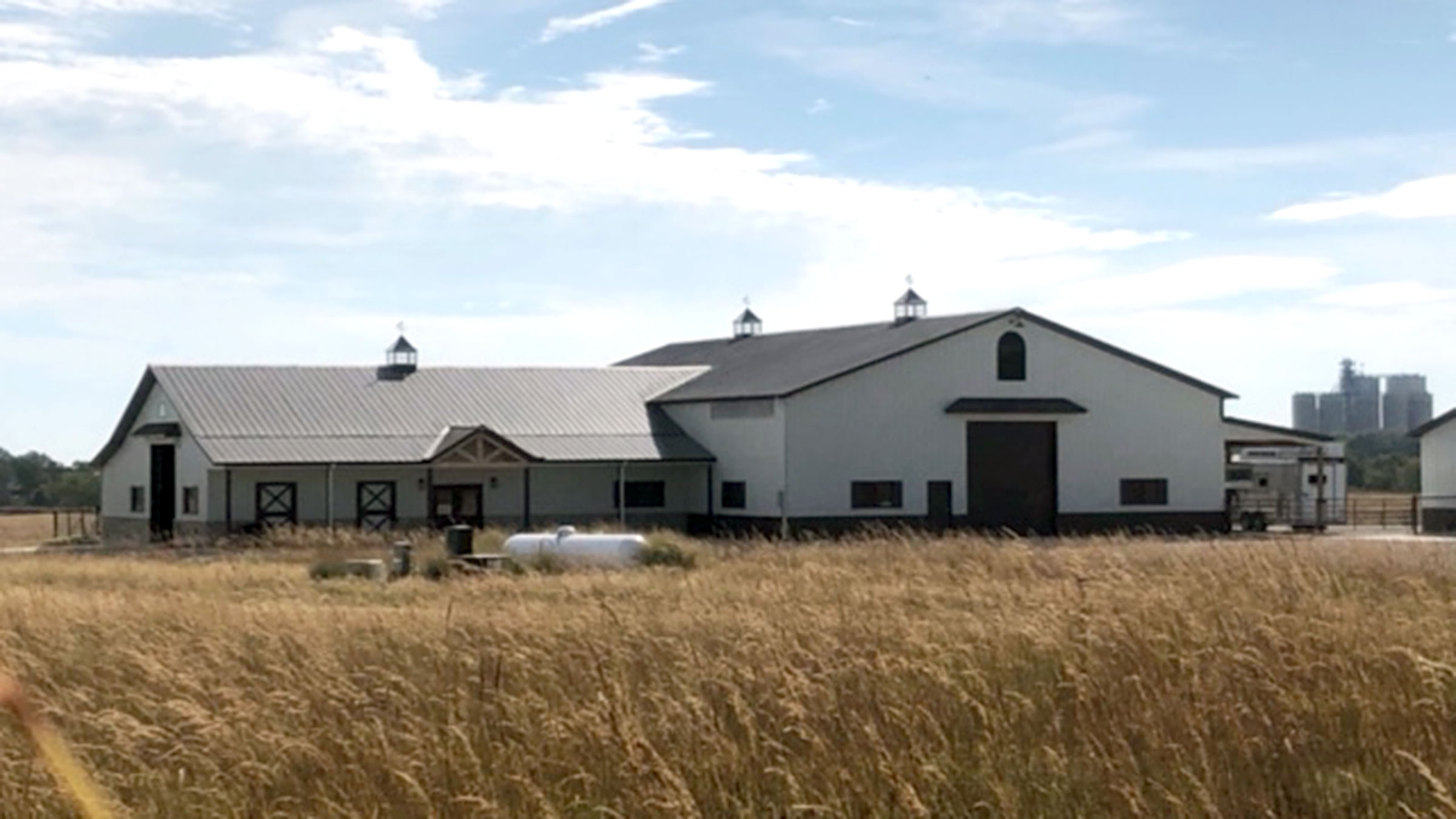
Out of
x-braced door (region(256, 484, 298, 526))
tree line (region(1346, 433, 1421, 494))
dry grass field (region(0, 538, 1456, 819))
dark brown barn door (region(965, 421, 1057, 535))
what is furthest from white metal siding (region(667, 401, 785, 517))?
tree line (region(1346, 433, 1421, 494))

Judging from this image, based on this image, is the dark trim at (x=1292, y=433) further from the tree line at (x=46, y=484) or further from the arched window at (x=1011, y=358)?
the tree line at (x=46, y=484)

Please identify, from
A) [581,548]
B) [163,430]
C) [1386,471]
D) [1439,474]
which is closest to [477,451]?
[163,430]

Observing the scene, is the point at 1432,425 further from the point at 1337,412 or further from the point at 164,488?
the point at 1337,412

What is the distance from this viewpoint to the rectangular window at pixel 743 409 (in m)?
56.7

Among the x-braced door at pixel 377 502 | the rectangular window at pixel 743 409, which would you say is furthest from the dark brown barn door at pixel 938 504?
the x-braced door at pixel 377 502

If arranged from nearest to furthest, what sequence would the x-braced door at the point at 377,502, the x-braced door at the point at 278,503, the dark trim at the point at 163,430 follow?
the x-braced door at the point at 278,503, the x-braced door at the point at 377,502, the dark trim at the point at 163,430

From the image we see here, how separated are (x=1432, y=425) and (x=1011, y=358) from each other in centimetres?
1648

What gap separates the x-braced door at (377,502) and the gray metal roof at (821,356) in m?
10.5

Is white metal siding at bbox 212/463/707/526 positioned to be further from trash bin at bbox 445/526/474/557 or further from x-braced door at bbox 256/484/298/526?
trash bin at bbox 445/526/474/557

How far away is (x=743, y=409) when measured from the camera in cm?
5831

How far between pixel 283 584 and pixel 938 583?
1015 centimetres

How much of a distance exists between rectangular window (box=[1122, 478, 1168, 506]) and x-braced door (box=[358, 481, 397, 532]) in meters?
23.0

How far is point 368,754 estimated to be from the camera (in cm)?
956

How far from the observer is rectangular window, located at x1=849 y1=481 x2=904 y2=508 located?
56.7 m
